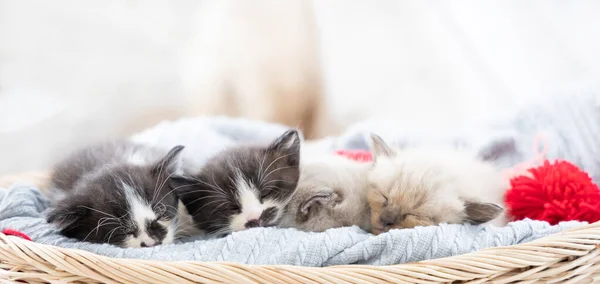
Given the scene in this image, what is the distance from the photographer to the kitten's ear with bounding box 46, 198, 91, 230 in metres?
1.13

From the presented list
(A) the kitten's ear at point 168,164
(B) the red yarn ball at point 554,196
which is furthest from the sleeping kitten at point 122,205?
(B) the red yarn ball at point 554,196

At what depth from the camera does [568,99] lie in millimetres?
1779

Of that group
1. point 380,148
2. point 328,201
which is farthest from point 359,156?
point 328,201

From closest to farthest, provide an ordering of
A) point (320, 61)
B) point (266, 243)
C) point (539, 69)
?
point (266, 243), point (539, 69), point (320, 61)

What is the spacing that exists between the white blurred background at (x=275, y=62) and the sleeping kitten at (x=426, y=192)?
2.88ft

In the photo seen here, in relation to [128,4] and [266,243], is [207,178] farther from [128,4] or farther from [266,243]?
[128,4]

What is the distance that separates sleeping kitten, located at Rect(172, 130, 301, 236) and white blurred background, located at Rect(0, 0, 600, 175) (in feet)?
2.09

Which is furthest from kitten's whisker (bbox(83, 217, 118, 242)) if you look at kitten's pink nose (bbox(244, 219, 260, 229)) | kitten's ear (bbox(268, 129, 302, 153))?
kitten's ear (bbox(268, 129, 302, 153))

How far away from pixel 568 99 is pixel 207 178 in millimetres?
1238

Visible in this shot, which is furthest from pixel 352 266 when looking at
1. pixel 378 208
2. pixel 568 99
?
pixel 568 99

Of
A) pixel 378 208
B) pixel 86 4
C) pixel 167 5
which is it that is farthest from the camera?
pixel 167 5

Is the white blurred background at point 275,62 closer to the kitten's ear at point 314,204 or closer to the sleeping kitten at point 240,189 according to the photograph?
the sleeping kitten at point 240,189

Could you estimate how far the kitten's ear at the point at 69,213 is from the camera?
1131mm

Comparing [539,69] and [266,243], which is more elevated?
[539,69]
